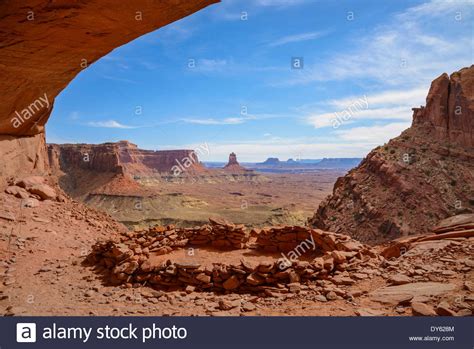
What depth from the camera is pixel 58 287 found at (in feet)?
28.9

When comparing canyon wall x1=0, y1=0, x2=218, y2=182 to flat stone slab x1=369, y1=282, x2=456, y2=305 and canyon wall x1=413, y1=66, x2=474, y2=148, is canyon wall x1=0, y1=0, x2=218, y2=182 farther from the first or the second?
canyon wall x1=413, y1=66, x2=474, y2=148

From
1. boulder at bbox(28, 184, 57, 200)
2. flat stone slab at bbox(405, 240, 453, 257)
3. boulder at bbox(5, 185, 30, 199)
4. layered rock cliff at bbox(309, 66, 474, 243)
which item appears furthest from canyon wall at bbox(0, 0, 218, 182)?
layered rock cliff at bbox(309, 66, 474, 243)

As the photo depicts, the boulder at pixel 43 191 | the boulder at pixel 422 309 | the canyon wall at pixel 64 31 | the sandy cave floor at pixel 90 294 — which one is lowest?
the sandy cave floor at pixel 90 294

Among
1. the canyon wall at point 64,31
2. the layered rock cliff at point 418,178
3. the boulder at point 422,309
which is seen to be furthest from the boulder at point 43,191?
the layered rock cliff at point 418,178

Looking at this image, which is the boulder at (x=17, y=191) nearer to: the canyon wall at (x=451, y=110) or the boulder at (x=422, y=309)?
the boulder at (x=422, y=309)

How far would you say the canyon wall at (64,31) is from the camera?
5.34m

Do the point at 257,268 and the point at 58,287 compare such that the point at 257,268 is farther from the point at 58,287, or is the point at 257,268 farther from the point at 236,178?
the point at 236,178

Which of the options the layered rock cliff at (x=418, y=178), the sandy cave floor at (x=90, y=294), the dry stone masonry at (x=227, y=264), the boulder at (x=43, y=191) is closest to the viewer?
the sandy cave floor at (x=90, y=294)

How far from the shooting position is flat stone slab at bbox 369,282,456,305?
20.3 feet

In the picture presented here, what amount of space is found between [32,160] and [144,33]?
14.3m

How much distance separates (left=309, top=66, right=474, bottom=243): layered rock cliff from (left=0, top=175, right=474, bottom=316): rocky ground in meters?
16.8

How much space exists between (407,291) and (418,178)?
1015 inches

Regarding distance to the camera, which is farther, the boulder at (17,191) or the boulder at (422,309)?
the boulder at (17,191)

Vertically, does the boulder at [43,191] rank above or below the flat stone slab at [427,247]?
above
